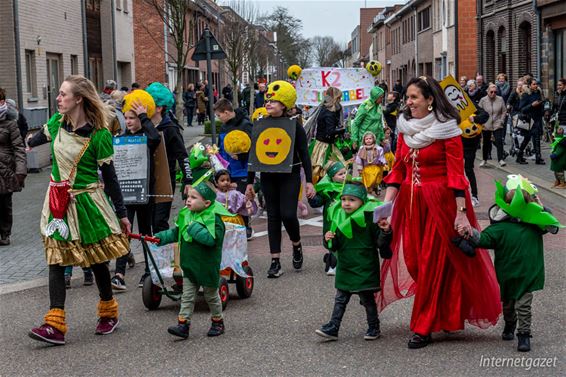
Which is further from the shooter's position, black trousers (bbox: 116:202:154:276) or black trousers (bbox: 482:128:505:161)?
black trousers (bbox: 482:128:505:161)

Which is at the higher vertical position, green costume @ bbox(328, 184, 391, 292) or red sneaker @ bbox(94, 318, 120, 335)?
green costume @ bbox(328, 184, 391, 292)

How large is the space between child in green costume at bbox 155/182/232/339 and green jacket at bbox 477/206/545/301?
185 centimetres

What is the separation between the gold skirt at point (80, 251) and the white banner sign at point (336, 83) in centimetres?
1196

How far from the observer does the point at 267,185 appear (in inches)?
362

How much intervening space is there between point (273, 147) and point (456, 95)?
198 cm

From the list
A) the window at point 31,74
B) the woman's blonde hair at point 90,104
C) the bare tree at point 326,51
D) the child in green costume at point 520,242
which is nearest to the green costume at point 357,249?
the child in green costume at point 520,242

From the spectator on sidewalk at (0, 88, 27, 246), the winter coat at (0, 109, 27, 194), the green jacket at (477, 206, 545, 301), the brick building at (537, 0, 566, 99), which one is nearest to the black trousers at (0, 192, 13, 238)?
the spectator on sidewalk at (0, 88, 27, 246)

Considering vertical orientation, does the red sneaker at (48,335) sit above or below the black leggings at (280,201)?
below

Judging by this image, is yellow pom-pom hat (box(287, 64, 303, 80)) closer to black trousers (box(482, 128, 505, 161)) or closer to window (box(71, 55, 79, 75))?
black trousers (box(482, 128, 505, 161))

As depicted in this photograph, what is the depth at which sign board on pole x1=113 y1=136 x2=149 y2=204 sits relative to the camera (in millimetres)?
8547

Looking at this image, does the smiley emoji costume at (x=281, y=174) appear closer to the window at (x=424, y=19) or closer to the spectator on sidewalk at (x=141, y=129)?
the spectator on sidewalk at (x=141, y=129)

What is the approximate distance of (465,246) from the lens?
615 cm

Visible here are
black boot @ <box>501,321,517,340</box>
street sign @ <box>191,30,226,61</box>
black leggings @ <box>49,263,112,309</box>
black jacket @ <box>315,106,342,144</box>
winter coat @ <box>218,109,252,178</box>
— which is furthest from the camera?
street sign @ <box>191,30,226,61</box>

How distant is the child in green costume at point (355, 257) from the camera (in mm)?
Answer: 6512
